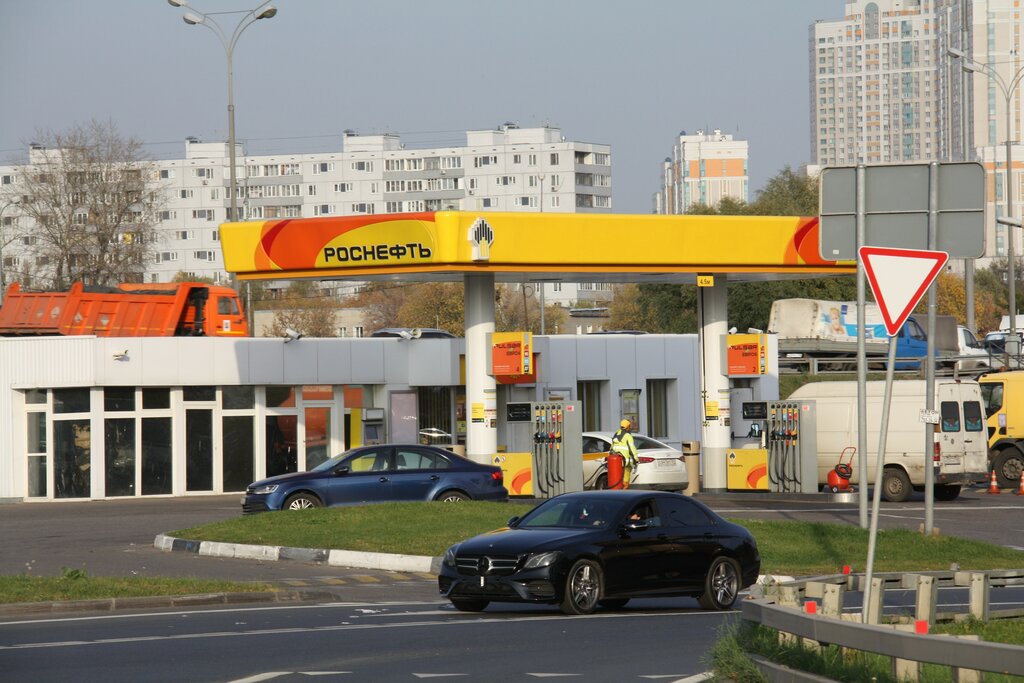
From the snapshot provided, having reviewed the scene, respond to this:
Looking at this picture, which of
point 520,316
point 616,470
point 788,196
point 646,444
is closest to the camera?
point 616,470

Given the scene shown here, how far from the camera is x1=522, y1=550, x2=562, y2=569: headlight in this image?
1400cm

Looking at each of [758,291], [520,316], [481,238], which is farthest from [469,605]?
[520,316]

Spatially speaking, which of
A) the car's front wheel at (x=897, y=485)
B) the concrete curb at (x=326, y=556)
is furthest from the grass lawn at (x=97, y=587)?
the car's front wheel at (x=897, y=485)

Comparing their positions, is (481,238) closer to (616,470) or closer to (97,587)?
(616,470)

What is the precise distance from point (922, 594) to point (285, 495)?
1553 centimetres

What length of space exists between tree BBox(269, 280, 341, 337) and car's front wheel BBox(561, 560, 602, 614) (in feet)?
265

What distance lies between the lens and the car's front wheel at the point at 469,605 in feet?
47.9

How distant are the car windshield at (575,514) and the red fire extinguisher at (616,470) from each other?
7.11 metres

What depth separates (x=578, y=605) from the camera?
565 inches

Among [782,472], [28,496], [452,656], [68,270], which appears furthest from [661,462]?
[68,270]

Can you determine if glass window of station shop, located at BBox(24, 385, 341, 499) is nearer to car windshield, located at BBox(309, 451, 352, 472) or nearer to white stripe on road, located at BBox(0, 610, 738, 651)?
car windshield, located at BBox(309, 451, 352, 472)

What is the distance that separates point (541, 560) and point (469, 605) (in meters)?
1.15

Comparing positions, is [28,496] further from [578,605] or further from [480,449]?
[578,605]

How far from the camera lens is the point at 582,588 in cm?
1437
